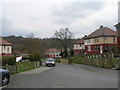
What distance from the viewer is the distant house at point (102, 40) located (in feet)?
184

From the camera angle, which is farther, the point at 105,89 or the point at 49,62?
the point at 49,62

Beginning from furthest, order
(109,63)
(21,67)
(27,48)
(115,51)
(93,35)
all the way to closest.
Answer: (93,35) < (27,48) < (115,51) < (109,63) < (21,67)

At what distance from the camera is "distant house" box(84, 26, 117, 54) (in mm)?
56062

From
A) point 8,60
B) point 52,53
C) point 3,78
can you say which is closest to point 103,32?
point 8,60

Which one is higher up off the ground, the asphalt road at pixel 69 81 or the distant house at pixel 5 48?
the distant house at pixel 5 48

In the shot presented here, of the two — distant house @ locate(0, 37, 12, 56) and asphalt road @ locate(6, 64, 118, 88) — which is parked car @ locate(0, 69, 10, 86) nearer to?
asphalt road @ locate(6, 64, 118, 88)

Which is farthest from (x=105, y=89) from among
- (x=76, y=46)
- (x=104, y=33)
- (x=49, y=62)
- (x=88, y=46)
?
(x=76, y=46)

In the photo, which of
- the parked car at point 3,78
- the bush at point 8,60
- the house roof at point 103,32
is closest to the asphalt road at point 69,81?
the parked car at point 3,78

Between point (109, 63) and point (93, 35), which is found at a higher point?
point (93, 35)

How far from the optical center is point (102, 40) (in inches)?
2210

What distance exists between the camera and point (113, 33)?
57531 mm

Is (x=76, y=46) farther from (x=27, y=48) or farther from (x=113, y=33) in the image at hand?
(x=27, y=48)

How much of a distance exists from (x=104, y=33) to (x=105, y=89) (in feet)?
157

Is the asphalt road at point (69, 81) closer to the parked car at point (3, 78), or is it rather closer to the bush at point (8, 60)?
the parked car at point (3, 78)
